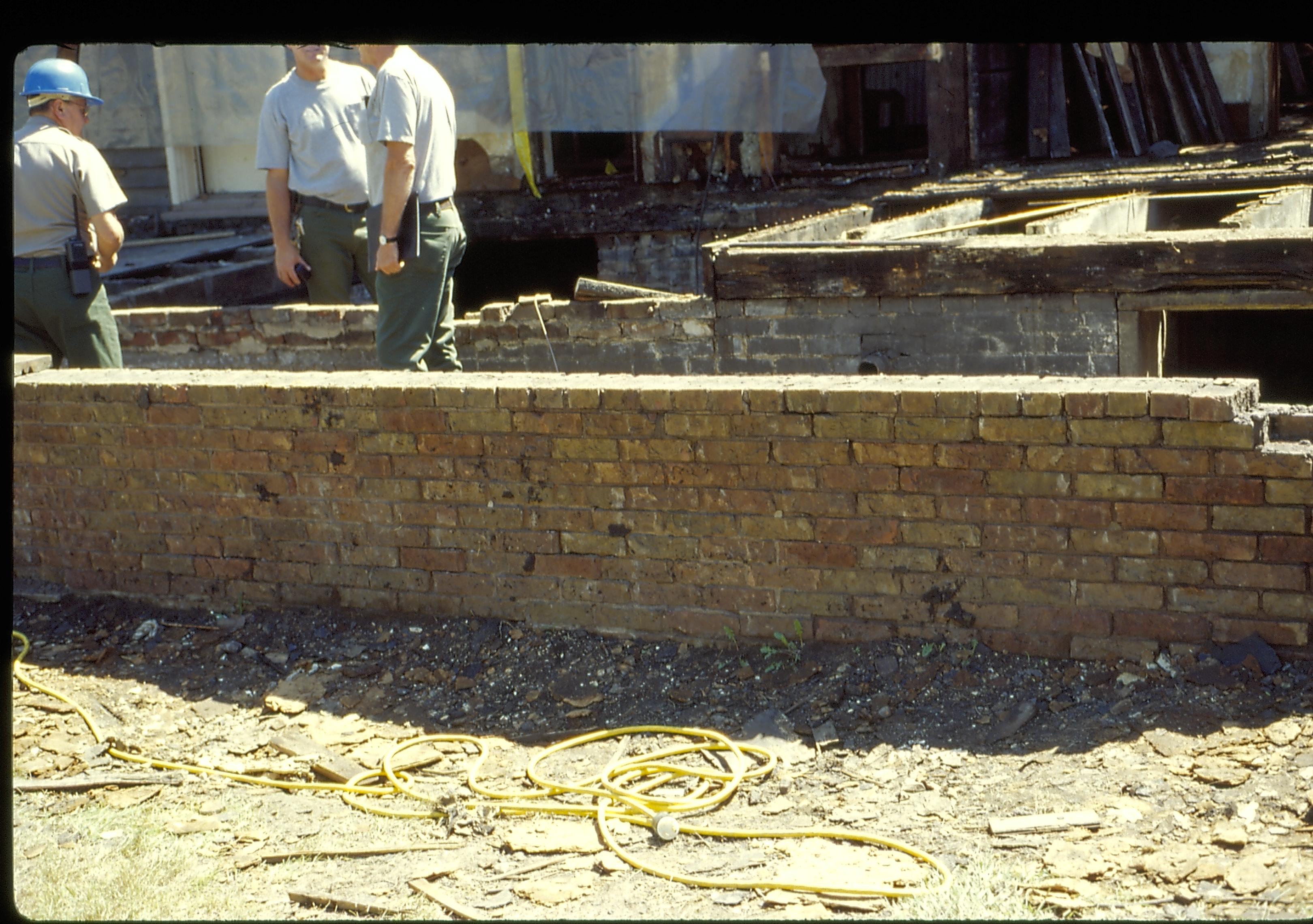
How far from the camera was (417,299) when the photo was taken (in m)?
5.57

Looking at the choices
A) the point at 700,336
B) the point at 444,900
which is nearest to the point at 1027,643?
the point at 444,900

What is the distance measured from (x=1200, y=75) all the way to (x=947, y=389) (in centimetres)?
843

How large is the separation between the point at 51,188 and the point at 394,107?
176cm

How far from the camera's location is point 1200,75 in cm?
1084

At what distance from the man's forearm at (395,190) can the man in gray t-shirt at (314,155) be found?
4.38ft

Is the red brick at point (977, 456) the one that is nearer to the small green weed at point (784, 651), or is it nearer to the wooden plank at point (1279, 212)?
the small green weed at point (784, 651)

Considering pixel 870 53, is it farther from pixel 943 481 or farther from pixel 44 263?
pixel 943 481

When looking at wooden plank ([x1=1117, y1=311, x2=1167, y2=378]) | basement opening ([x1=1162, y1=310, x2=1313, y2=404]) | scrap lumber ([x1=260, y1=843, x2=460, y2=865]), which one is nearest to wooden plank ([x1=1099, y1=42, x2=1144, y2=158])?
basement opening ([x1=1162, y1=310, x2=1313, y2=404])

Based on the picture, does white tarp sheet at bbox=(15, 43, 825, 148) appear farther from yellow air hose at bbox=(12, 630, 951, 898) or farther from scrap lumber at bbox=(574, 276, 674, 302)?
yellow air hose at bbox=(12, 630, 951, 898)

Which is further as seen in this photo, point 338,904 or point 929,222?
point 929,222

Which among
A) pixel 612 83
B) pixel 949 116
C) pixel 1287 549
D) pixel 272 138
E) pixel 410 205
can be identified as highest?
pixel 612 83

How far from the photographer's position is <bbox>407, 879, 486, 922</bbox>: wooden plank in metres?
3.10

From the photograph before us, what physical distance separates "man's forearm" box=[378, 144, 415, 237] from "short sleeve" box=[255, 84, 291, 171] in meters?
1.64

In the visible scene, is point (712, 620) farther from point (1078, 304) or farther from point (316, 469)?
point (1078, 304)
